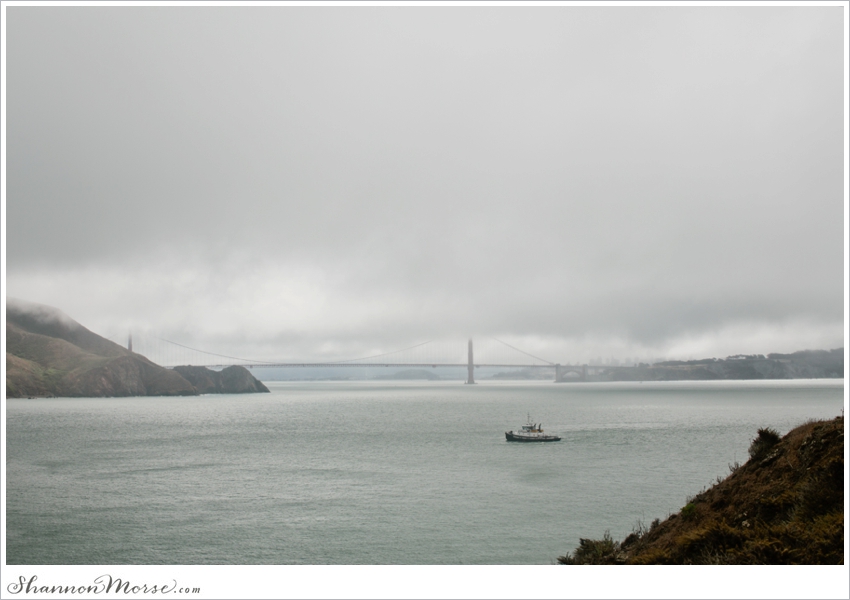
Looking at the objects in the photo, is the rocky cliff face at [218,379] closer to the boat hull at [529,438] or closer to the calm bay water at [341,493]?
the calm bay water at [341,493]

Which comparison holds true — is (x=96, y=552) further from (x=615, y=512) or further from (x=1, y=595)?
(x=615, y=512)

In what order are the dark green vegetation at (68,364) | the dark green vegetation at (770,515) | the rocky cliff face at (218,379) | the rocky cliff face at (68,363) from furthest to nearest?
the rocky cliff face at (218,379), the rocky cliff face at (68,363), the dark green vegetation at (68,364), the dark green vegetation at (770,515)

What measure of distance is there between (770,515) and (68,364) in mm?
176348

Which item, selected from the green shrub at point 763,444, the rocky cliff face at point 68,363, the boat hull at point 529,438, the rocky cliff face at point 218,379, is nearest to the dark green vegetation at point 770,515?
the green shrub at point 763,444

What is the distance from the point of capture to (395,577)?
27.2 feet

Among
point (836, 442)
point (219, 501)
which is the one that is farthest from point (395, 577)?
point (219, 501)

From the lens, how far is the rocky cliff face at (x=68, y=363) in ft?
449

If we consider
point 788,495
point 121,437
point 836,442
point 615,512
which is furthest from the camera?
point 121,437

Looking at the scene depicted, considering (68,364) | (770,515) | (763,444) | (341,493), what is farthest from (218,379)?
(770,515)

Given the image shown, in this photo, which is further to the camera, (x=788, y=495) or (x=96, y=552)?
(x=96, y=552)

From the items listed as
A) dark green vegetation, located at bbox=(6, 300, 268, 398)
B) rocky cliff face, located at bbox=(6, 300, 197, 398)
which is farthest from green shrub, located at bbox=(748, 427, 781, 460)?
dark green vegetation, located at bbox=(6, 300, 268, 398)

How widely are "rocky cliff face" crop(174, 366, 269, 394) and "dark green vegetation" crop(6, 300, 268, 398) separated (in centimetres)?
564

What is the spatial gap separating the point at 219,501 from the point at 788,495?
28.3m

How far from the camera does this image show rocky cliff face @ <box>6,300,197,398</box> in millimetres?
137000
